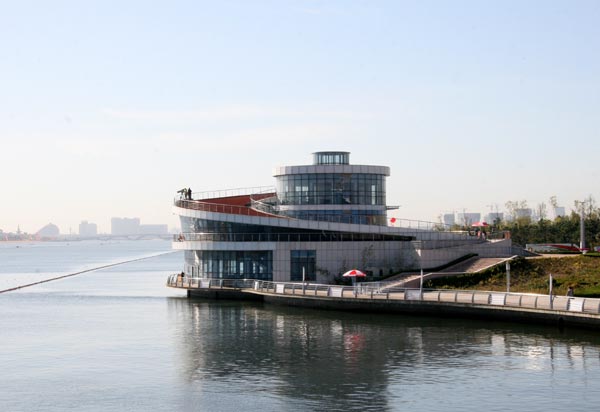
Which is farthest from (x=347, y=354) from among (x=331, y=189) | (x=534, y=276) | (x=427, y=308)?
(x=331, y=189)

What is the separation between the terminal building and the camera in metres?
106

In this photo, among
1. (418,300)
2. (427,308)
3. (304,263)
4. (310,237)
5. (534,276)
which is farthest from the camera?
(310,237)

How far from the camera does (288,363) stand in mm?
62250

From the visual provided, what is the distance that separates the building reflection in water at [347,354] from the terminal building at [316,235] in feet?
55.5

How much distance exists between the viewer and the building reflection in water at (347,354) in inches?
2101

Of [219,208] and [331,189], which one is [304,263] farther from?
[219,208]

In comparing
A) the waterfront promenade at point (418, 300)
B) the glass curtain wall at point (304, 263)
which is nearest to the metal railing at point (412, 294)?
the waterfront promenade at point (418, 300)

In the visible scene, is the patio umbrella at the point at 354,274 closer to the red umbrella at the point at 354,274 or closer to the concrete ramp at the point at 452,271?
the red umbrella at the point at 354,274

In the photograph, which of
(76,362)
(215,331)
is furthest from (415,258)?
(76,362)

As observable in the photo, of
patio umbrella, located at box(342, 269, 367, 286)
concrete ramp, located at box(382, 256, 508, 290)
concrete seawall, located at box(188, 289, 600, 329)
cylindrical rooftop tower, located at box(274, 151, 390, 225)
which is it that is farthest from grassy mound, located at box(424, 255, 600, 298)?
cylindrical rooftop tower, located at box(274, 151, 390, 225)

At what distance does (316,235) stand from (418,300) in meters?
24.2

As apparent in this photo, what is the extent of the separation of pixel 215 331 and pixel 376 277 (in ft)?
102

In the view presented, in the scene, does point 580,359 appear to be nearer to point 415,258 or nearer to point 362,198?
point 415,258

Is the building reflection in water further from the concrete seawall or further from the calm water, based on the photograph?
the concrete seawall
